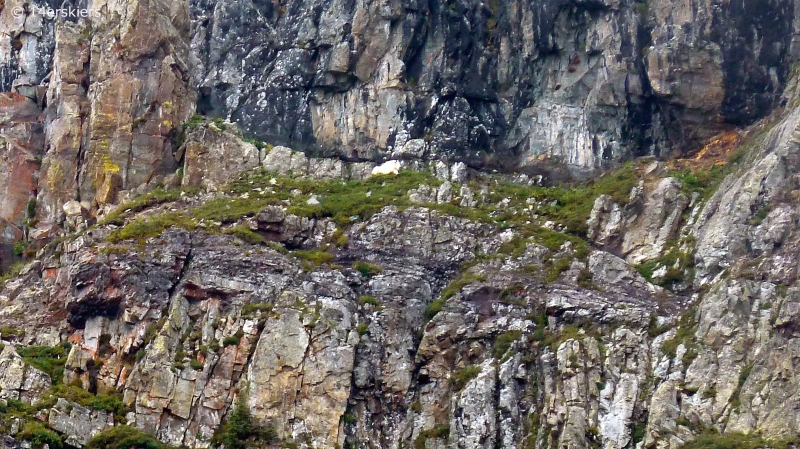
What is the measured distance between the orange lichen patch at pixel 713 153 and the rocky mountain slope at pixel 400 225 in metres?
0.27

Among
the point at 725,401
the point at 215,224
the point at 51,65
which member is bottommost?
the point at 725,401

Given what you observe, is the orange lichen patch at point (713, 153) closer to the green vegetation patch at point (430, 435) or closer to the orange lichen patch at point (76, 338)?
the green vegetation patch at point (430, 435)

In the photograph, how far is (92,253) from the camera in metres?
65.1

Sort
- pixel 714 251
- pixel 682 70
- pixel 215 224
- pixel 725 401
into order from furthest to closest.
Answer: pixel 682 70
pixel 215 224
pixel 714 251
pixel 725 401

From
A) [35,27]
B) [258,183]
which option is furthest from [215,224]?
[35,27]

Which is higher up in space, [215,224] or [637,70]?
[637,70]

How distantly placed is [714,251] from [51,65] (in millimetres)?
36104

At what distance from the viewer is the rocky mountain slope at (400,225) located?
59219mm

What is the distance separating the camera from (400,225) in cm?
6688

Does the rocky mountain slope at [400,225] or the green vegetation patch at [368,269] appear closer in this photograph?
the rocky mountain slope at [400,225]

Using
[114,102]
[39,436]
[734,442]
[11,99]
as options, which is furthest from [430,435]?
[11,99]

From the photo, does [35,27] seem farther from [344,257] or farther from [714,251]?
[714,251]

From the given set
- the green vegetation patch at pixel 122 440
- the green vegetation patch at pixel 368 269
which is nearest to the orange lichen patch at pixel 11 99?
the green vegetation patch at pixel 368 269

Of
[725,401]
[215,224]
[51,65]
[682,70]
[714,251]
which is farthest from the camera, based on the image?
[51,65]
